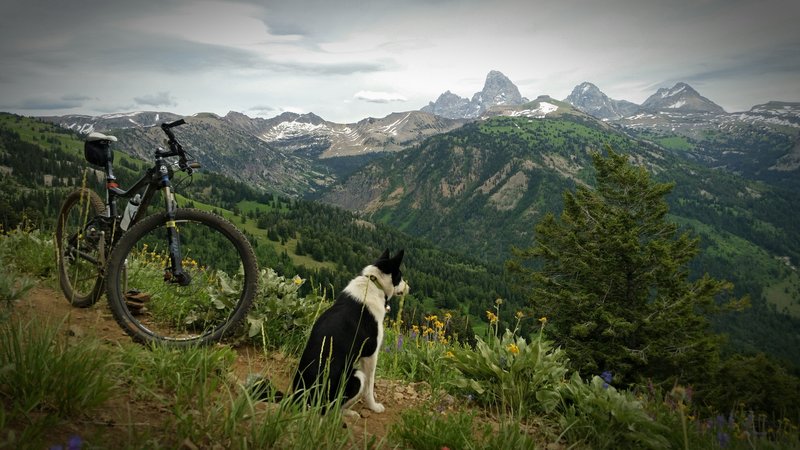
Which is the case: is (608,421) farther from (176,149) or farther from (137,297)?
(137,297)

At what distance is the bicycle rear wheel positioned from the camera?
6.10 m

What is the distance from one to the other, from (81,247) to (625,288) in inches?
1195

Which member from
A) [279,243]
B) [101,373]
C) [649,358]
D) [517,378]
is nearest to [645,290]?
[649,358]

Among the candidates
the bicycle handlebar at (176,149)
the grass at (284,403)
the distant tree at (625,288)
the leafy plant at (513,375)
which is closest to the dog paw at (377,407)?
the grass at (284,403)

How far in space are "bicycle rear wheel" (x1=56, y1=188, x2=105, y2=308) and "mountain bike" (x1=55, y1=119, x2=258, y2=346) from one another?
1 centimetres

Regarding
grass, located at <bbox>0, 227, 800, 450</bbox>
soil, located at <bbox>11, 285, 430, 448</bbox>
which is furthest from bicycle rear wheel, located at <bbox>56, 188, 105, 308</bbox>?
grass, located at <bbox>0, 227, 800, 450</bbox>

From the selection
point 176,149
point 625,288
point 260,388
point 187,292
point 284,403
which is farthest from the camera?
point 625,288

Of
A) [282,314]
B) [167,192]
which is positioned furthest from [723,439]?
[167,192]

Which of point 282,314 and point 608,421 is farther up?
point 282,314

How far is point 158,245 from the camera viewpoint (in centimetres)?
632

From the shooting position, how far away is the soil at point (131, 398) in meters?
2.67

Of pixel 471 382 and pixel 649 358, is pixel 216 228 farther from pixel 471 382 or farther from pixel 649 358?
pixel 649 358

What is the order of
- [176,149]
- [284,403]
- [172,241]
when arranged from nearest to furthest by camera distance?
[284,403] → [172,241] → [176,149]

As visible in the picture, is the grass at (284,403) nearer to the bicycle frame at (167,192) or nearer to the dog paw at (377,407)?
the dog paw at (377,407)
